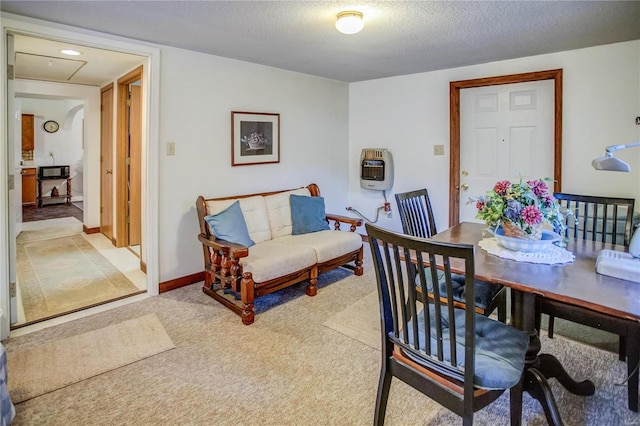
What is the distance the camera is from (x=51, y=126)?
8359 mm

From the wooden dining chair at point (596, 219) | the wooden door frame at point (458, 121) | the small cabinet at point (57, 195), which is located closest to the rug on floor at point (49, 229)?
the small cabinet at point (57, 195)

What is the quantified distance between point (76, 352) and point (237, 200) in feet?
5.40

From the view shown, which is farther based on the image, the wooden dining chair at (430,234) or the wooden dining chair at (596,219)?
the wooden dining chair at (596,219)

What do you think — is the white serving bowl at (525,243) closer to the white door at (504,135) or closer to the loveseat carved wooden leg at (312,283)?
the loveseat carved wooden leg at (312,283)

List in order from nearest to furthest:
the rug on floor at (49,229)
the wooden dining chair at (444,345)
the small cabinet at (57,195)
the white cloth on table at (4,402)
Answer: the wooden dining chair at (444,345), the white cloth on table at (4,402), the rug on floor at (49,229), the small cabinet at (57,195)

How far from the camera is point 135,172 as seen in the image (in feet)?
Answer: 14.7

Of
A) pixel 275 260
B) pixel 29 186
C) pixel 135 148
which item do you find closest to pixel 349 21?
pixel 275 260

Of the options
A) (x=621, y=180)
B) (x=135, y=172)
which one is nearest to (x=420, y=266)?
(x=621, y=180)

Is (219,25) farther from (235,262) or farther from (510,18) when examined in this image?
(510,18)

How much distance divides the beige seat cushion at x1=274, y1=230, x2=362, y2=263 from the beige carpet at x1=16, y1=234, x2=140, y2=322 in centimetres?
147

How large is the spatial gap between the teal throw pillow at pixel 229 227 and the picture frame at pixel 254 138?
2.50 feet

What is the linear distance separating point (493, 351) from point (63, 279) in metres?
3.80

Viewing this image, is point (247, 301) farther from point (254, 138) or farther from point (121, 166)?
point (121, 166)

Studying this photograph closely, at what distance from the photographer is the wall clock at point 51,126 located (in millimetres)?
8281
